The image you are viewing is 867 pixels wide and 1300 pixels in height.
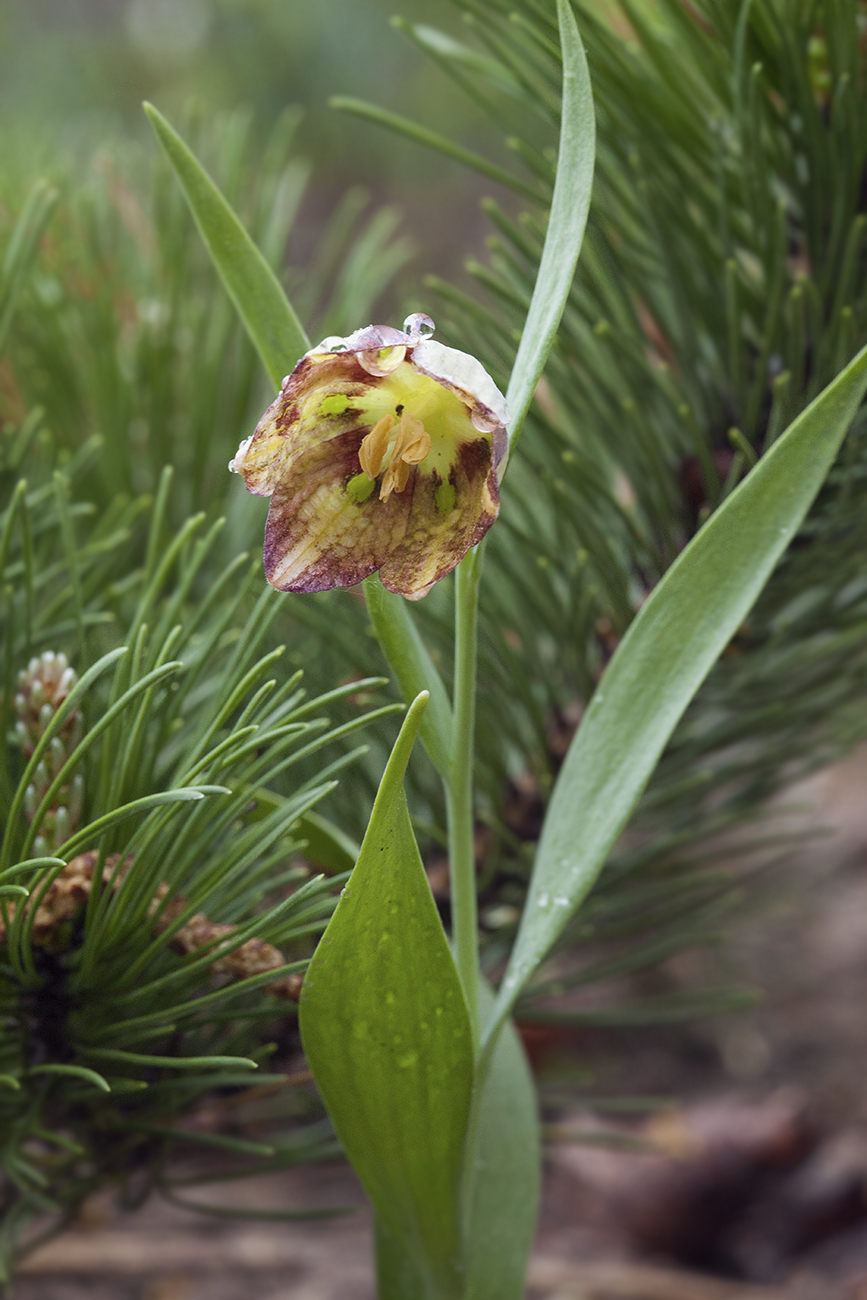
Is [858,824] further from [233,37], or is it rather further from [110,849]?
[233,37]

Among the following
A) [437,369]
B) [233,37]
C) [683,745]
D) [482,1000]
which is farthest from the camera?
[233,37]

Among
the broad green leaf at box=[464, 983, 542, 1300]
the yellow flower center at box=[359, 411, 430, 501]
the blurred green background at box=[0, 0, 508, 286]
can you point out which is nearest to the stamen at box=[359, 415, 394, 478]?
the yellow flower center at box=[359, 411, 430, 501]

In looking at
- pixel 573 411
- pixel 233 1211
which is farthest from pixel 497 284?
pixel 233 1211

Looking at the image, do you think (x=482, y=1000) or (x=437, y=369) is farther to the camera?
(x=482, y=1000)

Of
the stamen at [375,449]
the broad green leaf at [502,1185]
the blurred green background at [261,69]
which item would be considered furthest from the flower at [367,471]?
the blurred green background at [261,69]

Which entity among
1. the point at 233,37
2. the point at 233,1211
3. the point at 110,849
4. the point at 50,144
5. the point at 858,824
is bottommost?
the point at 858,824

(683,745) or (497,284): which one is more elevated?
(497,284)

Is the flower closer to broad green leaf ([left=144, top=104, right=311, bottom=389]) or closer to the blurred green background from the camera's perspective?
broad green leaf ([left=144, top=104, right=311, bottom=389])

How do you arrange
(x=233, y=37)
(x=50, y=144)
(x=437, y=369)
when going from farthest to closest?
(x=233, y=37)
(x=50, y=144)
(x=437, y=369)
